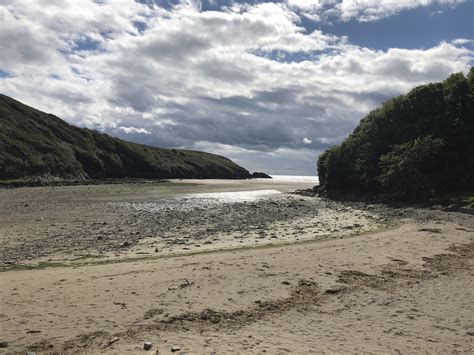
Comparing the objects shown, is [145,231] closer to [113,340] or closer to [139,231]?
[139,231]

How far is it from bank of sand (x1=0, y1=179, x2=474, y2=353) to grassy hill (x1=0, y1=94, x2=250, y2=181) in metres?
71.1

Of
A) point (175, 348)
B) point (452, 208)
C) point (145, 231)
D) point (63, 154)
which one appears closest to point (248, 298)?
point (175, 348)

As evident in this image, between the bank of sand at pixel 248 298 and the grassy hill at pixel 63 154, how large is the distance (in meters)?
71.1

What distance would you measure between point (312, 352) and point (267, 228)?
58.9 ft

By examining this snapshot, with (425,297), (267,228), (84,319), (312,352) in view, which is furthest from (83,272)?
(267,228)

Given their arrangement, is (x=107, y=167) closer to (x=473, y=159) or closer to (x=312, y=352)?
(x=473, y=159)

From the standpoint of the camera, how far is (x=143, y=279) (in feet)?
40.2

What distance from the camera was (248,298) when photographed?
35.9ft

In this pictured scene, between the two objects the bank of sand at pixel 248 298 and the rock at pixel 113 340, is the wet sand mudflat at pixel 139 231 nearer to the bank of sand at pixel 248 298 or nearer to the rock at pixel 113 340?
the bank of sand at pixel 248 298

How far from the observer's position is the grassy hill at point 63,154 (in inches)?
3228

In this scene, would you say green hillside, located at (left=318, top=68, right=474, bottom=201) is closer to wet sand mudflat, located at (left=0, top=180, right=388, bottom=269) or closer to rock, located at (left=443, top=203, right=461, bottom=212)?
rock, located at (left=443, top=203, right=461, bottom=212)

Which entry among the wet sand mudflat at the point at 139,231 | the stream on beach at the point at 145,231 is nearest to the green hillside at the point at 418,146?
the wet sand mudflat at the point at 139,231

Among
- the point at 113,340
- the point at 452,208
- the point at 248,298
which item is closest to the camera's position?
the point at 113,340

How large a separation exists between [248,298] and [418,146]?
42.7 meters
